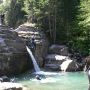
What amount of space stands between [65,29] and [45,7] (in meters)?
3.75

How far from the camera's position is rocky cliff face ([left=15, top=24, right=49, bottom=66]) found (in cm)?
3501

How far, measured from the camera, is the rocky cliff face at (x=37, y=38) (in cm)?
3501

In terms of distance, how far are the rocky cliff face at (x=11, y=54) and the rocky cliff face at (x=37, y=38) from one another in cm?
222

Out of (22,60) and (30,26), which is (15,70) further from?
(30,26)

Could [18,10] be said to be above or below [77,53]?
above

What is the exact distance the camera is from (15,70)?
3083cm

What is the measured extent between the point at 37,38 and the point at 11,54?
7110mm

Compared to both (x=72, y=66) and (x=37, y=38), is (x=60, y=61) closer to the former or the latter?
(x=72, y=66)

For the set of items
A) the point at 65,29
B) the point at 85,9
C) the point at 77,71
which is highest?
the point at 85,9

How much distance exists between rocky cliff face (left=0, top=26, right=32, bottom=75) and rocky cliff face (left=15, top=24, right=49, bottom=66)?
7.28 ft

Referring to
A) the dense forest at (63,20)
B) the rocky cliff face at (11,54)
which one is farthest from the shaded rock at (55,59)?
the dense forest at (63,20)

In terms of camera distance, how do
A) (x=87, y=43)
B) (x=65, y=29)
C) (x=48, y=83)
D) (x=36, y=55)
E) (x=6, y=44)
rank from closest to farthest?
(x=48, y=83) < (x=6, y=44) < (x=36, y=55) < (x=87, y=43) < (x=65, y=29)

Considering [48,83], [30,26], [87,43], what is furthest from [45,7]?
[48,83]

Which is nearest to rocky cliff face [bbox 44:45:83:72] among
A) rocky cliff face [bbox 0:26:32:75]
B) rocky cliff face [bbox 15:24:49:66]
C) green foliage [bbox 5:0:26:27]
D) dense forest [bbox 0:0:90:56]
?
rocky cliff face [bbox 15:24:49:66]
